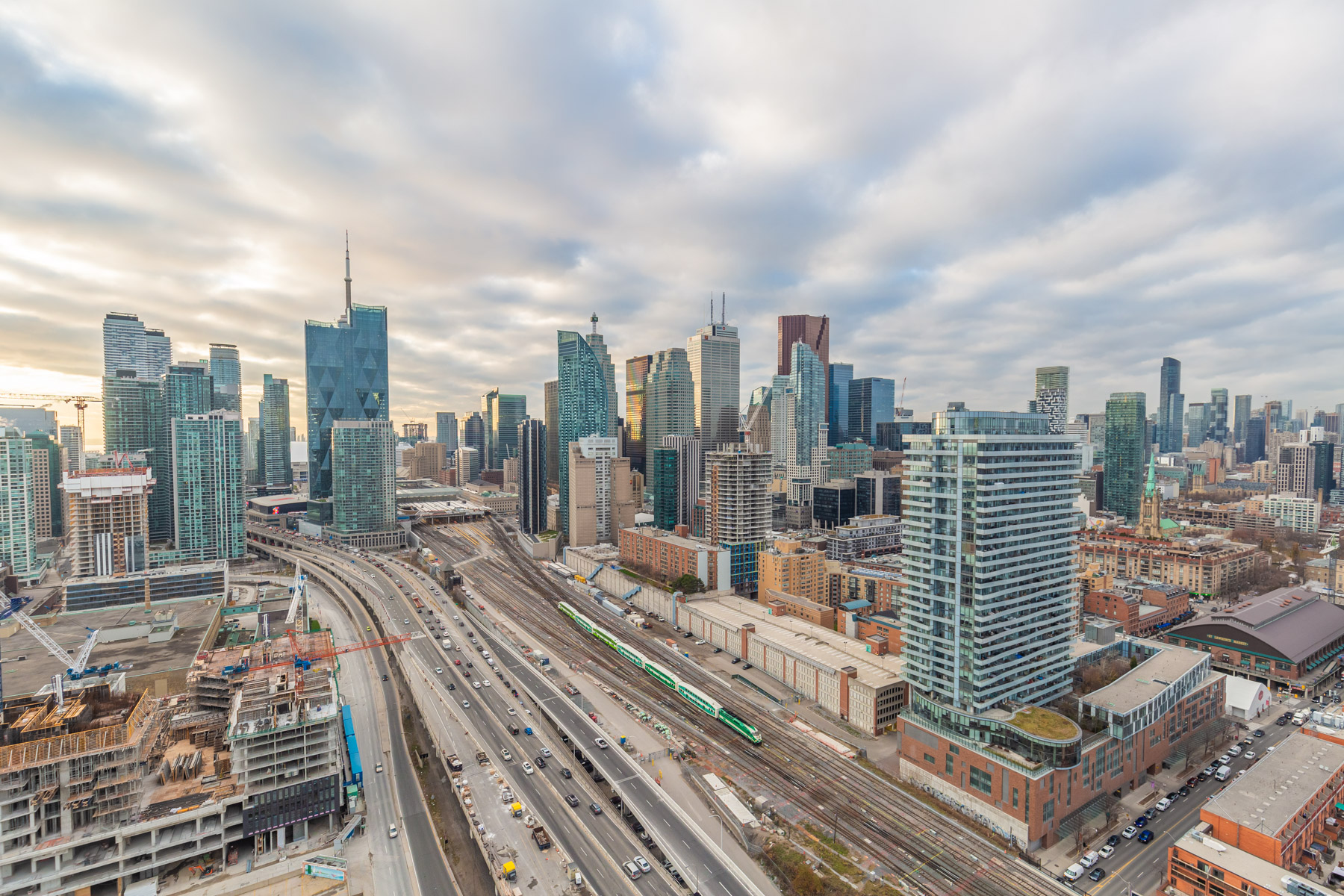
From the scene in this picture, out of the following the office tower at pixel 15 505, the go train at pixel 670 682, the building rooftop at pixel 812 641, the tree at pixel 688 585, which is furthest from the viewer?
the office tower at pixel 15 505

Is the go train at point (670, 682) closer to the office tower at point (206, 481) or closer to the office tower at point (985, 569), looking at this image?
the office tower at point (985, 569)

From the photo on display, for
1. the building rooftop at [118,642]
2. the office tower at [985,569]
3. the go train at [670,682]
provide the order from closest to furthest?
1. the office tower at [985,569]
2. the go train at [670,682]
3. the building rooftop at [118,642]

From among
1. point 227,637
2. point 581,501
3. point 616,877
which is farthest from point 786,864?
point 581,501

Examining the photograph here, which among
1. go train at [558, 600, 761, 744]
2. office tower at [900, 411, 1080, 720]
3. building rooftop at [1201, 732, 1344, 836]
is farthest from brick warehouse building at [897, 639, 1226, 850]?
go train at [558, 600, 761, 744]

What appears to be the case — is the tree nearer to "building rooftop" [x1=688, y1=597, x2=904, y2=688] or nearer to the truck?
"building rooftop" [x1=688, y1=597, x2=904, y2=688]

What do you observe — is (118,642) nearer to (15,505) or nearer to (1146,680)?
(15,505)

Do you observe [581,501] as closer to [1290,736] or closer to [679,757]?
[679,757]

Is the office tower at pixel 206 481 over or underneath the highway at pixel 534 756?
over

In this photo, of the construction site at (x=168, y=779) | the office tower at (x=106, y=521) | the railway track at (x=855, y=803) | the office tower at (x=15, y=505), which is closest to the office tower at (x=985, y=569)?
the railway track at (x=855, y=803)
